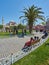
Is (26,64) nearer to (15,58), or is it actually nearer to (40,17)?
(15,58)

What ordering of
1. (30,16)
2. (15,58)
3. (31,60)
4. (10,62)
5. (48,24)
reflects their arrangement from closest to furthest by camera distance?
(10,62)
(15,58)
(31,60)
(30,16)
(48,24)

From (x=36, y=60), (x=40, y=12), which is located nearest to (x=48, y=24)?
(x=40, y=12)

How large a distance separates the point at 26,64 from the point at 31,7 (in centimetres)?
3826

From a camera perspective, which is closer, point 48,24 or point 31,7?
point 31,7

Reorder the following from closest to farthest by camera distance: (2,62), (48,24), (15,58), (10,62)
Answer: (2,62) < (10,62) < (15,58) < (48,24)

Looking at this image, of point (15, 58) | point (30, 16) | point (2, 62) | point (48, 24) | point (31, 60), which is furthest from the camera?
point (48, 24)

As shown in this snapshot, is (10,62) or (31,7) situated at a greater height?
(31,7)

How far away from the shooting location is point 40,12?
47.2 m

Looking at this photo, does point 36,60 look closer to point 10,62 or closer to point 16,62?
point 16,62

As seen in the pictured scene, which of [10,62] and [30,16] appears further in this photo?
[30,16]

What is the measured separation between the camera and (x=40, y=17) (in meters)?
46.8

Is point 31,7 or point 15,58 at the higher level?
point 31,7

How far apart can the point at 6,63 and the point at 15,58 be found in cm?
122

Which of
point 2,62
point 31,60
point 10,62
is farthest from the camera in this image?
point 31,60
